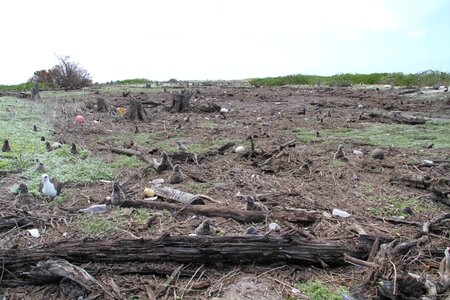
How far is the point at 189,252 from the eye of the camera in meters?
2.66

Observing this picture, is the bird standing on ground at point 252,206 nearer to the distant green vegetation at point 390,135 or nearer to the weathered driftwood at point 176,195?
the weathered driftwood at point 176,195

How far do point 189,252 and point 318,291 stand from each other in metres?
0.84

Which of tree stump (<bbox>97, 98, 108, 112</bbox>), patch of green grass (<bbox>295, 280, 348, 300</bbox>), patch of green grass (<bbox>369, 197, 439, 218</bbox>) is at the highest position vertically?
tree stump (<bbox>97, 98, 108, 112</bbox>)

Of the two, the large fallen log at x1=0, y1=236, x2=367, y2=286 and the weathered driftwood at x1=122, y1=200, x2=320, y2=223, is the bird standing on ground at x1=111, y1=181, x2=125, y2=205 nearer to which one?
the weathered driftwood at x1=122, y1=200, x2=320, y2=223

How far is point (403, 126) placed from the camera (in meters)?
8.29

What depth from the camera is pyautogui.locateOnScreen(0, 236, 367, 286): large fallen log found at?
2.62 m

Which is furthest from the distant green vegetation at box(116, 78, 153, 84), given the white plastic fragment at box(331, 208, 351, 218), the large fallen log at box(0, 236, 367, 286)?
the large fallen log at box(0, 236, 367, 286)

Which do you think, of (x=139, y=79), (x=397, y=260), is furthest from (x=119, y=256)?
(x=139, y=79)

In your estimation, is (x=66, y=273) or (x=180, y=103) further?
(x=180, y=103)

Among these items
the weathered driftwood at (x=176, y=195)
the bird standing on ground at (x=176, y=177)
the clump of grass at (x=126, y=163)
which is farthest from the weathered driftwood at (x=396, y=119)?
the weathered driftwood at (x=176, y=195)

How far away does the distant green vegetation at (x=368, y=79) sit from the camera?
18219 millimetres

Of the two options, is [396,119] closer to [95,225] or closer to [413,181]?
[413,181]

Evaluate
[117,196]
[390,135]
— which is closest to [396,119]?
[390,135]

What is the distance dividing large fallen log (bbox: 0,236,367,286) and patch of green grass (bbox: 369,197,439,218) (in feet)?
3.28
